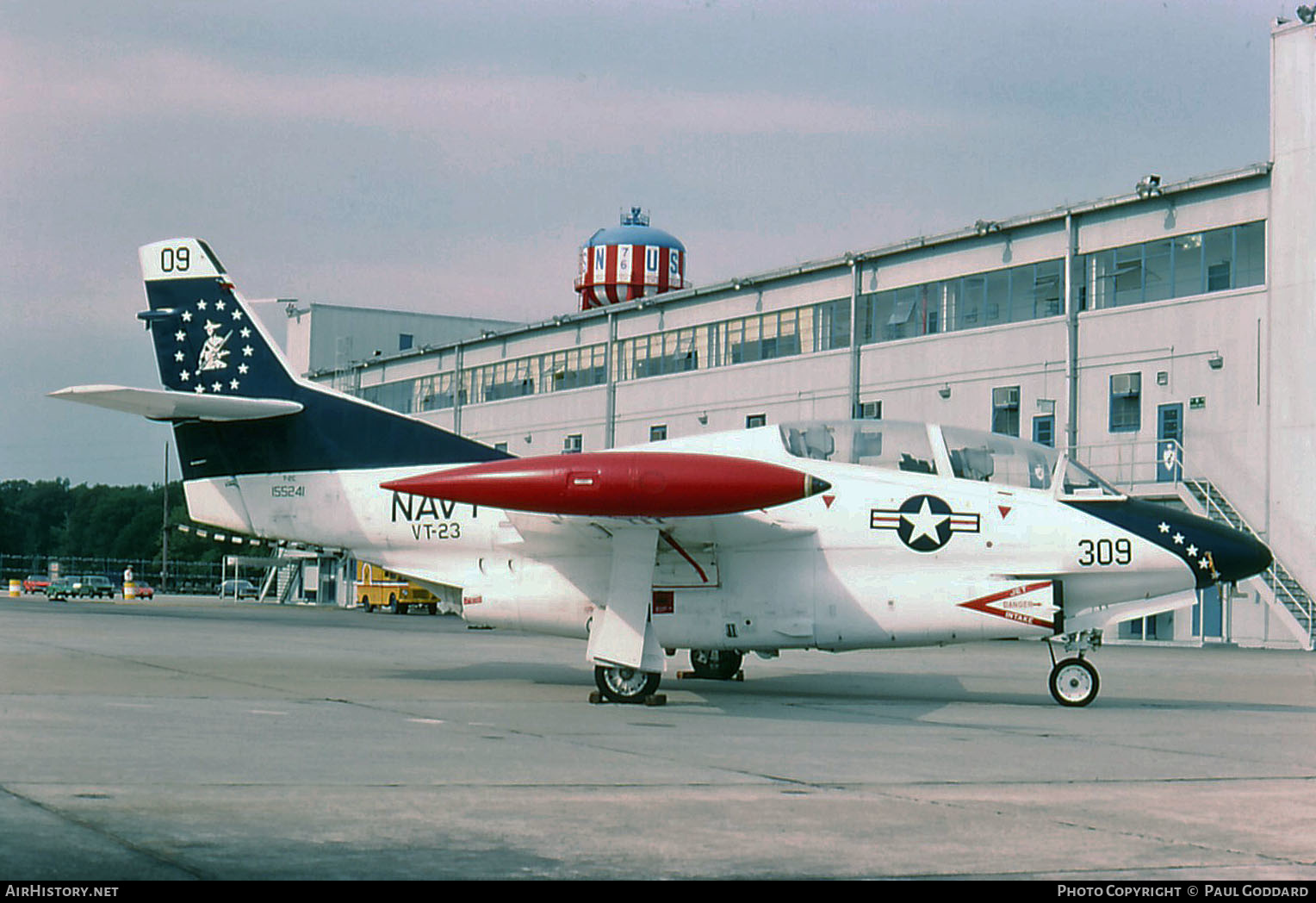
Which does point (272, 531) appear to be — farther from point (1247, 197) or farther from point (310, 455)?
point (1247, 197)

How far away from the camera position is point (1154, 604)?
15.5 meters

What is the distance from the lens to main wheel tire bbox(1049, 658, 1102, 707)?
1543cm

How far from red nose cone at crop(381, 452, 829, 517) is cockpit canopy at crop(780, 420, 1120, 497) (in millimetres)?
2081

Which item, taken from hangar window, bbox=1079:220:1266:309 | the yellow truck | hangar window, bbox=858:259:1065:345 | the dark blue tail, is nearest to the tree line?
the yellow truck

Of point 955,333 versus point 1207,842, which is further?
point 955,333

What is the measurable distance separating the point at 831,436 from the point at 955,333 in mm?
27778

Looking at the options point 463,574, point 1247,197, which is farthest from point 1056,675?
point 1247,197

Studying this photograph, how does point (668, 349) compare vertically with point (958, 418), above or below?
above

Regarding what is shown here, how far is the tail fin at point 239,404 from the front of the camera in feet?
55.9

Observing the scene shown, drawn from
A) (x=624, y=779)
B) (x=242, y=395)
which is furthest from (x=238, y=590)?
(x=624, y=779)

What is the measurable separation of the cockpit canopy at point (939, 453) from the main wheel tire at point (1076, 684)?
1.98 meters

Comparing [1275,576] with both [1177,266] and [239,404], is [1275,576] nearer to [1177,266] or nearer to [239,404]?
[1177,266]

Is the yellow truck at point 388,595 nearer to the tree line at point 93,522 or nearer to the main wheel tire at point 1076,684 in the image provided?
the main wheel tire at point 1076,684

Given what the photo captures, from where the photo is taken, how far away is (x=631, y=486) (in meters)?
13.4
